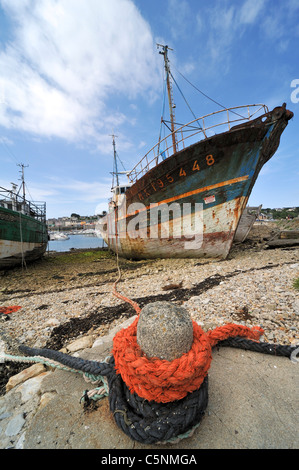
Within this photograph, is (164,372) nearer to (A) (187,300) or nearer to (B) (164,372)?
(B) (164,372)

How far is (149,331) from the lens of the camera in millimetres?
1457

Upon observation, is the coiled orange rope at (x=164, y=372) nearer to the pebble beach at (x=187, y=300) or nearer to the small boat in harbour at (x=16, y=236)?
the pebble beach at (x=187, y=300)

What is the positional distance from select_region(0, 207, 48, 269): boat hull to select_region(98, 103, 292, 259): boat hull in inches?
265

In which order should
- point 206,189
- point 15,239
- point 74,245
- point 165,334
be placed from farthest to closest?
point 74,245 → point 15,239 → point 206,189 → point 165,334

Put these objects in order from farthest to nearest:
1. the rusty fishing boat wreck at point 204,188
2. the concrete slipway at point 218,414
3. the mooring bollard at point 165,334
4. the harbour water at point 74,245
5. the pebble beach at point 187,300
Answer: the harbour water at point 74,245 → the rusty fishing boat wreck at point 204,188 → the pebble beach at point 187,300 → the mooring bollard at point 165,334 → the concrete slipway at point 218,414

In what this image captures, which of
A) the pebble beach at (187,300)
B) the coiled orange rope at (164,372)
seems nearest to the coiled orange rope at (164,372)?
the coiled orange rope at (164,372)

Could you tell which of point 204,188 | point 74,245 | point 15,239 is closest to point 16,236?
point 15,239

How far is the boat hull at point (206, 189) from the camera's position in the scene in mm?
6863

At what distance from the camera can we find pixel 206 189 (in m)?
7.73

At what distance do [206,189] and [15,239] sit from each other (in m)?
10.1

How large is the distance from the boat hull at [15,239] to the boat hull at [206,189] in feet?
22.0

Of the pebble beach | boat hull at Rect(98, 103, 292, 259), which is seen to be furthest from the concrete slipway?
boat hull at Rect(98, 103, 292, 259)

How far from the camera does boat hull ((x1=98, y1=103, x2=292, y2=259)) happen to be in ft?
22.5
